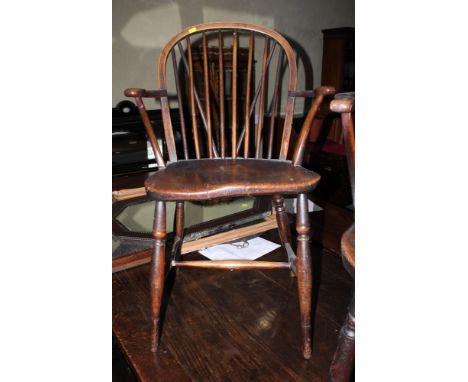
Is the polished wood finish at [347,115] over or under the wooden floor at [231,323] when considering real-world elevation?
over

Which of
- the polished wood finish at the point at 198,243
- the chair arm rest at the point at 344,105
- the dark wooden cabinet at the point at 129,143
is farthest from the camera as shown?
the dark wooden cabinet at the point at 129,143

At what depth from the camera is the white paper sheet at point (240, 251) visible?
4.04ft

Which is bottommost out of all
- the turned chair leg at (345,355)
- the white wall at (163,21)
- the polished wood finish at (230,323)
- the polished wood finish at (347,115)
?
the polished wood finish at (230,323)

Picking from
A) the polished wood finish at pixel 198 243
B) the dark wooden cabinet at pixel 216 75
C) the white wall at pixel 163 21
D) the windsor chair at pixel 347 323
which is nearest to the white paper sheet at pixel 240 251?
the polished wood finish at pixel 198 243

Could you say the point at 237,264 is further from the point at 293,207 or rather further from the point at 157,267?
the point at 293,207

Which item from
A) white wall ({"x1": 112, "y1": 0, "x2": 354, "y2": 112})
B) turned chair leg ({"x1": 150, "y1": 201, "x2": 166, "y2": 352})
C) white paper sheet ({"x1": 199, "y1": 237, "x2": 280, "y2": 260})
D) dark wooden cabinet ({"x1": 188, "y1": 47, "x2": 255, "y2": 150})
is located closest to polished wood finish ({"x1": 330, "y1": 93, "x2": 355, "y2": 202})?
turned chair leg ({"x1": 150, "y1": 201, "x2": 166, "y2": 352})

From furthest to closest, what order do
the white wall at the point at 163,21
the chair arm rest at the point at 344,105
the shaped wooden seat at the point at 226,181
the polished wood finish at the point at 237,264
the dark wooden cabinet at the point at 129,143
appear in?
the white wall at the point at 163,21
the dark wooden cabinet at the point at 129,143
the polished wood finish at the point at 237,264
the shaped wooden seat at the point at 226,181
the chair arm rest at the point at 344,105

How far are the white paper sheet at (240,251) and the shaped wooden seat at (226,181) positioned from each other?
1.21 feet

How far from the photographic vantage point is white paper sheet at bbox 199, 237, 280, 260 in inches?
48.4

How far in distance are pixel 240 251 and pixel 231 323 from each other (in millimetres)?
352

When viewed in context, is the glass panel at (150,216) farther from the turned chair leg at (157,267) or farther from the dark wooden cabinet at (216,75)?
the dark wooden cabinet at (216,75)

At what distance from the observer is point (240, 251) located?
4.16 feet
